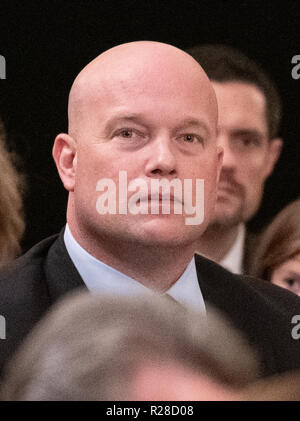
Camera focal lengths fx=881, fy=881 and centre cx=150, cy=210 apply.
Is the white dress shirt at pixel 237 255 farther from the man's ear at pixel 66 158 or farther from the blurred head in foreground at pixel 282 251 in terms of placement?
the man's ear at pixel 66 158

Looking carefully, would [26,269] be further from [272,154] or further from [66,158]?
[272,154]

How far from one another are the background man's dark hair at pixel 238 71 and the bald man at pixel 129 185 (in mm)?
183

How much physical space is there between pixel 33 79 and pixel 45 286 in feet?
1.29

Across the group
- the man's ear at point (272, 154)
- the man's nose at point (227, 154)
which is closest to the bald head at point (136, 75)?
the man's nose at point (227, 154)

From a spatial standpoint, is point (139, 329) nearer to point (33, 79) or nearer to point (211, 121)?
point (211, 121)

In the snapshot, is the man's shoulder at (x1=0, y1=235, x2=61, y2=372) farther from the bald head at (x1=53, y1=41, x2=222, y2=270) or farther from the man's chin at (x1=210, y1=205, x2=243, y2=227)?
the man's chin at (x1=210, y1=205, x2=243, y2=227)

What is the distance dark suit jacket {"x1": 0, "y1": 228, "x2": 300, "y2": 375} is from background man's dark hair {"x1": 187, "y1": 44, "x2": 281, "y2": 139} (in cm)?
33

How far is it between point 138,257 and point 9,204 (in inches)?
11.8

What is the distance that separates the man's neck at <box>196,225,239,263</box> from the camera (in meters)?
1.72

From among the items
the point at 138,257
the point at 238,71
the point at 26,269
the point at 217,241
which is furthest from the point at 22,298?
the point at 238,71

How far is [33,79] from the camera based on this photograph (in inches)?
64.5

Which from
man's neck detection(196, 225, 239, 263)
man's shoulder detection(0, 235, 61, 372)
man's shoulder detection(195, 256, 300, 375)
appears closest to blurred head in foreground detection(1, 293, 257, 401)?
man's shoulder detection(0, 235, 61, 372)
